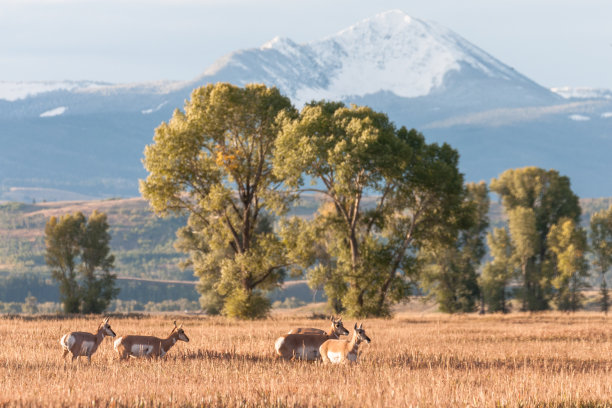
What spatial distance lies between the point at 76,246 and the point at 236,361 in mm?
73593

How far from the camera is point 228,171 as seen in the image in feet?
183

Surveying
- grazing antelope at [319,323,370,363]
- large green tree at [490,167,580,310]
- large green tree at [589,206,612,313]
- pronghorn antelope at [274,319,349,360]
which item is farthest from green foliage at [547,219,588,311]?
grazing antelope at [319,323,370,363]

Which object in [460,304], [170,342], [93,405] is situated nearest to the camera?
[93,405]

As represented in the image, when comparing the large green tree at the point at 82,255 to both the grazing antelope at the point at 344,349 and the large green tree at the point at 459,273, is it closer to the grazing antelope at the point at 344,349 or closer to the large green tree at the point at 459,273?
the large green tree at the point at 459,273

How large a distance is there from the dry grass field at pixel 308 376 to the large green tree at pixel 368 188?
2218 cm

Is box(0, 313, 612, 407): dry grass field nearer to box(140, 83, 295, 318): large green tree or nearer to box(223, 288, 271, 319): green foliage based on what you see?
box(223, 288, 271, 319): green foliage

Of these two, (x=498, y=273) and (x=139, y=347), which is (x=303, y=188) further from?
(x=498, y=273)

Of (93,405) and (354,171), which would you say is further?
(354,171)

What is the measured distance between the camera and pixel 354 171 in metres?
52.9

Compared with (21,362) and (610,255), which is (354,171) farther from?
(610,255)

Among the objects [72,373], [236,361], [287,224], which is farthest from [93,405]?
[287,224]

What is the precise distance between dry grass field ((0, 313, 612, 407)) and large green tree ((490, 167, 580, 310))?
2301 inches

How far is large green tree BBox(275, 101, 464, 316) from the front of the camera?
175ft

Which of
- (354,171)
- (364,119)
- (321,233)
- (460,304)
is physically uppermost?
(364,119)
